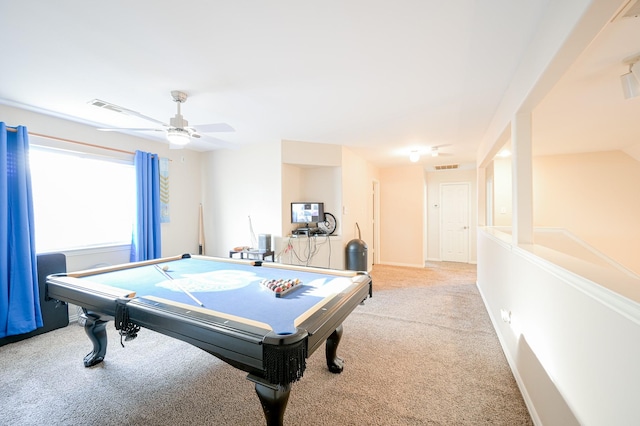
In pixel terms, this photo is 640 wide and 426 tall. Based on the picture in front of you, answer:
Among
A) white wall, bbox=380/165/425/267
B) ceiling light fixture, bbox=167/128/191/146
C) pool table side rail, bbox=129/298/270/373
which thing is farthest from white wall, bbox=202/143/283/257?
white wall, bbox=380/165/425/267

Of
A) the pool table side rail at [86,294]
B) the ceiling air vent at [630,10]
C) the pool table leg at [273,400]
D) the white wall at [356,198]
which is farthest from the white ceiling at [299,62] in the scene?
the pool table leg at [273,400]

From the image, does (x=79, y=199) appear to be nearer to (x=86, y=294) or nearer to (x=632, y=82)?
(x=86, y=294)

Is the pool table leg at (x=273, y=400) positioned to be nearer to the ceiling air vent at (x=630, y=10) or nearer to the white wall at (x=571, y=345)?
the white wall at (x=571, y=345)

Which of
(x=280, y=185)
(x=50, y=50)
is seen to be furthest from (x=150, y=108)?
(x=280, y=185)

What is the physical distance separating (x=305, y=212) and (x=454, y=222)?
172 inches

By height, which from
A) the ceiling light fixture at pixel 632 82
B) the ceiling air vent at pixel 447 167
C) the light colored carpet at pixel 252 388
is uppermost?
the ceiling air vent at pixel 447 167

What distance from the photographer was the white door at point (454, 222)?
648cm

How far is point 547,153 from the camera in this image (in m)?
4.37

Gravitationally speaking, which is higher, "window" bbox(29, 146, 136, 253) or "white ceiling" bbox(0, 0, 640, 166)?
"white ceiling" bbox(0, 0, 640, 166)

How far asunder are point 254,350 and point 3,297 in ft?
10.6

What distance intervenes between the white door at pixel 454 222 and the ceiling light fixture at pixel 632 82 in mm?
4901

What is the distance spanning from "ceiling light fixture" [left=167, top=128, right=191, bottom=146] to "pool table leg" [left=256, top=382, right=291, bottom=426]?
2.12 meters

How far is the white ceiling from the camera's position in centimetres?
145

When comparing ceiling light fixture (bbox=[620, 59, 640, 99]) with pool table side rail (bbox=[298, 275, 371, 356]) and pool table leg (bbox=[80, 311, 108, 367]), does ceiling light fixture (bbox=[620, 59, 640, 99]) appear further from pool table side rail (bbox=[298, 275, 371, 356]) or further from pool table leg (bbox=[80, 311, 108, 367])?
pool table leg (bbox=[80, 311, 108, 367])
